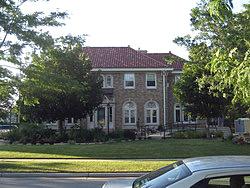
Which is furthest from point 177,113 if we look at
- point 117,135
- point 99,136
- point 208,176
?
point 208,176

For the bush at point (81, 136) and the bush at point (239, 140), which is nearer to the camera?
the bush at point (239, 140)

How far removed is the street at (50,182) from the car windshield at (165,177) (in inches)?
208

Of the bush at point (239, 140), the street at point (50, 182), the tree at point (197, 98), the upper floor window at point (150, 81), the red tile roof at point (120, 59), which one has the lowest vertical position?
the street at point (50, 182)

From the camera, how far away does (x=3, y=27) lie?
13.2 m

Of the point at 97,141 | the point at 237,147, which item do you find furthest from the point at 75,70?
the point at 237,147

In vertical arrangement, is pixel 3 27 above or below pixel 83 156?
above

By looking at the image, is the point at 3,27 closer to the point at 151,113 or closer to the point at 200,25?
the point at 200,25

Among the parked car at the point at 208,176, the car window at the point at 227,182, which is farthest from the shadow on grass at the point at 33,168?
the car window at the point at 227,182

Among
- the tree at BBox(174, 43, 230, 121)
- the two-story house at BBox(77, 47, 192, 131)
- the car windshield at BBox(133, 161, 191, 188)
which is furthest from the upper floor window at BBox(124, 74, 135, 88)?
the car windshield at BBox(133, 161, 191, 188)

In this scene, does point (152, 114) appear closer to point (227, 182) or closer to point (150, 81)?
point (150, 81)

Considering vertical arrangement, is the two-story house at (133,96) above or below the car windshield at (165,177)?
above

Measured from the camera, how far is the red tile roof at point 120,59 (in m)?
32.0

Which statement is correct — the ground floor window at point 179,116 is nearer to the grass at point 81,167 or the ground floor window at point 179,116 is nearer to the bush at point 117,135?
the bush at point 117,135

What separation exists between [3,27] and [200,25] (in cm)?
1035
